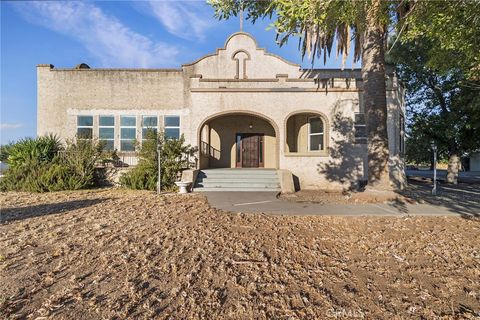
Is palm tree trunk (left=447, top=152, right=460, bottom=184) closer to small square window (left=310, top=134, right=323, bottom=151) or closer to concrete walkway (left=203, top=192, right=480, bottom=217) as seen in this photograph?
small square window (left=310, top=134, right=323, bottom=151)

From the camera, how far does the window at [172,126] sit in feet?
52.3

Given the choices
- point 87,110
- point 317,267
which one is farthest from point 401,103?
point 87,110

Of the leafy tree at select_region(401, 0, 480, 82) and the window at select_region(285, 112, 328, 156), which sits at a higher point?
the leafy tree at select_region(401, 0, 480, 82)

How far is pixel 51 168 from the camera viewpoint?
11.8 metres

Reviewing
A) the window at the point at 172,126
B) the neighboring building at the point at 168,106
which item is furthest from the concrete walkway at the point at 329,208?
the window at the point at 172,126

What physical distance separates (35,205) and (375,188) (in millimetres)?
12159

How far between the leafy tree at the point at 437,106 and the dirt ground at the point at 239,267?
12390 millimetres

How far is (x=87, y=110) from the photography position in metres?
16.2

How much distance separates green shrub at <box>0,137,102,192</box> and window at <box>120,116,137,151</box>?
7.99ft

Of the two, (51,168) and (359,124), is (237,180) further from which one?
(51,168)

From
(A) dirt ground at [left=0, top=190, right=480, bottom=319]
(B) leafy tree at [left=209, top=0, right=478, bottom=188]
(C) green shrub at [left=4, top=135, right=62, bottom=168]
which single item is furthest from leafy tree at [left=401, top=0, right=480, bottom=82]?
(C) green shrub at [left=4, top=135, right=62, bottom=168]

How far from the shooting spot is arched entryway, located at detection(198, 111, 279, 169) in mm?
16203

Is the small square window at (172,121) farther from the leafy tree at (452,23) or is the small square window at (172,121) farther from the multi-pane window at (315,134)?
the leafy tree at (452,23)

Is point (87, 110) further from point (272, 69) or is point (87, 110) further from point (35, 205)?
point (272, 69)
